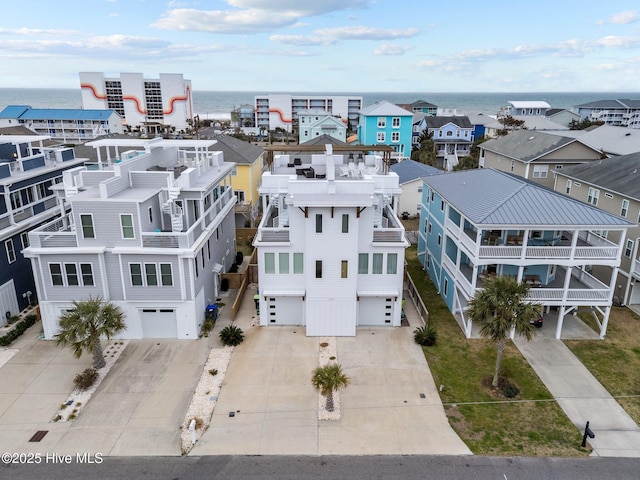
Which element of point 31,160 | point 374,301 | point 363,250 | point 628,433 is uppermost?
point 31,160

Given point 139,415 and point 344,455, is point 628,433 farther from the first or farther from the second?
point 139,415

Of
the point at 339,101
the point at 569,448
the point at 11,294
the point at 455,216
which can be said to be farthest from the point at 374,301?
the point at 339,101

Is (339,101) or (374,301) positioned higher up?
(339,101)

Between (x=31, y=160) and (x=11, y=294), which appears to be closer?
(x=11, y=294)

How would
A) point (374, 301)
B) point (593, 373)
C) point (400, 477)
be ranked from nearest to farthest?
point (400, 477), point (593, 373), point (374, 301)

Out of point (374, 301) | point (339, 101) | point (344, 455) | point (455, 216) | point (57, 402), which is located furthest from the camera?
point (339, 101)

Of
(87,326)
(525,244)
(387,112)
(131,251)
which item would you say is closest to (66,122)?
(387,112)

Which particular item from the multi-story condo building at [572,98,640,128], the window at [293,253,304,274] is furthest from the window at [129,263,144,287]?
the multi-story condo building at [572,98,640,128]
